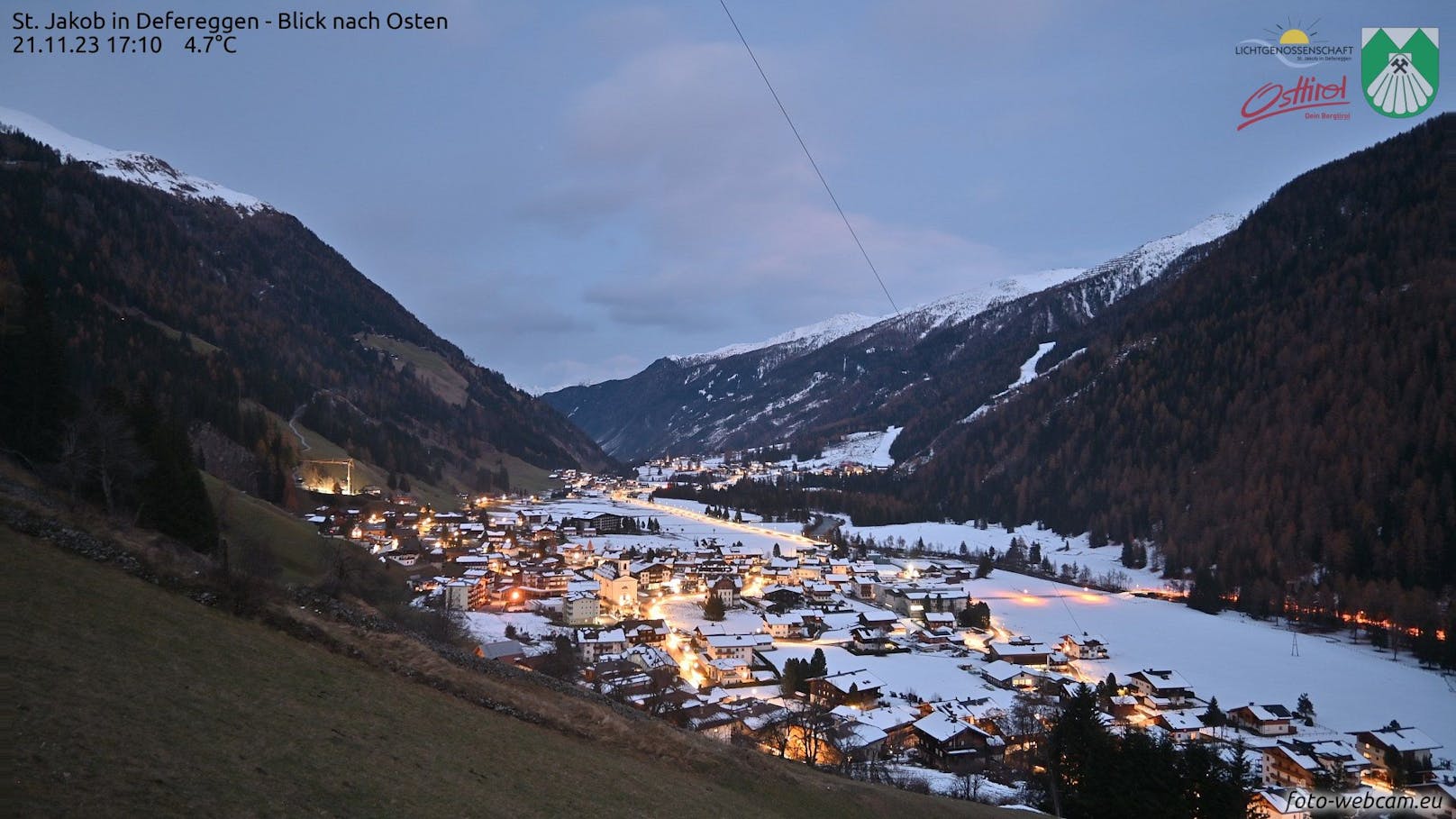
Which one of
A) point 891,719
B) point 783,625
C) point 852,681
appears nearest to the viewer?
point 891,719

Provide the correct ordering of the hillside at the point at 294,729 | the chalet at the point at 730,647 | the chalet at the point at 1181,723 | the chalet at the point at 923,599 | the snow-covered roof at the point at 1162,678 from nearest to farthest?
the hillside at the point at 294,729 < the chalet at the point at 1181,723 < the snow-covered roof at the point at 1162,678 < the chalet at the point at 730,647 < the chalet at the point at 923,599

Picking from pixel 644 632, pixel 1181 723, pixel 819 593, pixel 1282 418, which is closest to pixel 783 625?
pixel 644 632

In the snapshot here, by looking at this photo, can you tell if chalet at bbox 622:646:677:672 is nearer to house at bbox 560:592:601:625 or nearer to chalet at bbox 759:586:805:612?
house at bbox 560:592:601:625

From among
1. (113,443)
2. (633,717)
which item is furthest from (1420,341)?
(113,443)

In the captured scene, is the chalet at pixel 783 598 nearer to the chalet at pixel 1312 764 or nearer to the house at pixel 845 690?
the house at pixel 845 690

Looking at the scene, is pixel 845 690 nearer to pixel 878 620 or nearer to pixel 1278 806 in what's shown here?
pixel 1278 806

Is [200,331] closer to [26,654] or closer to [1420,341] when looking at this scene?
[26,654]

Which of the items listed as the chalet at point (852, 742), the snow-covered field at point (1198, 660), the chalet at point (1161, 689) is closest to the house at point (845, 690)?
the snow-covered field at point (1198, 660)
